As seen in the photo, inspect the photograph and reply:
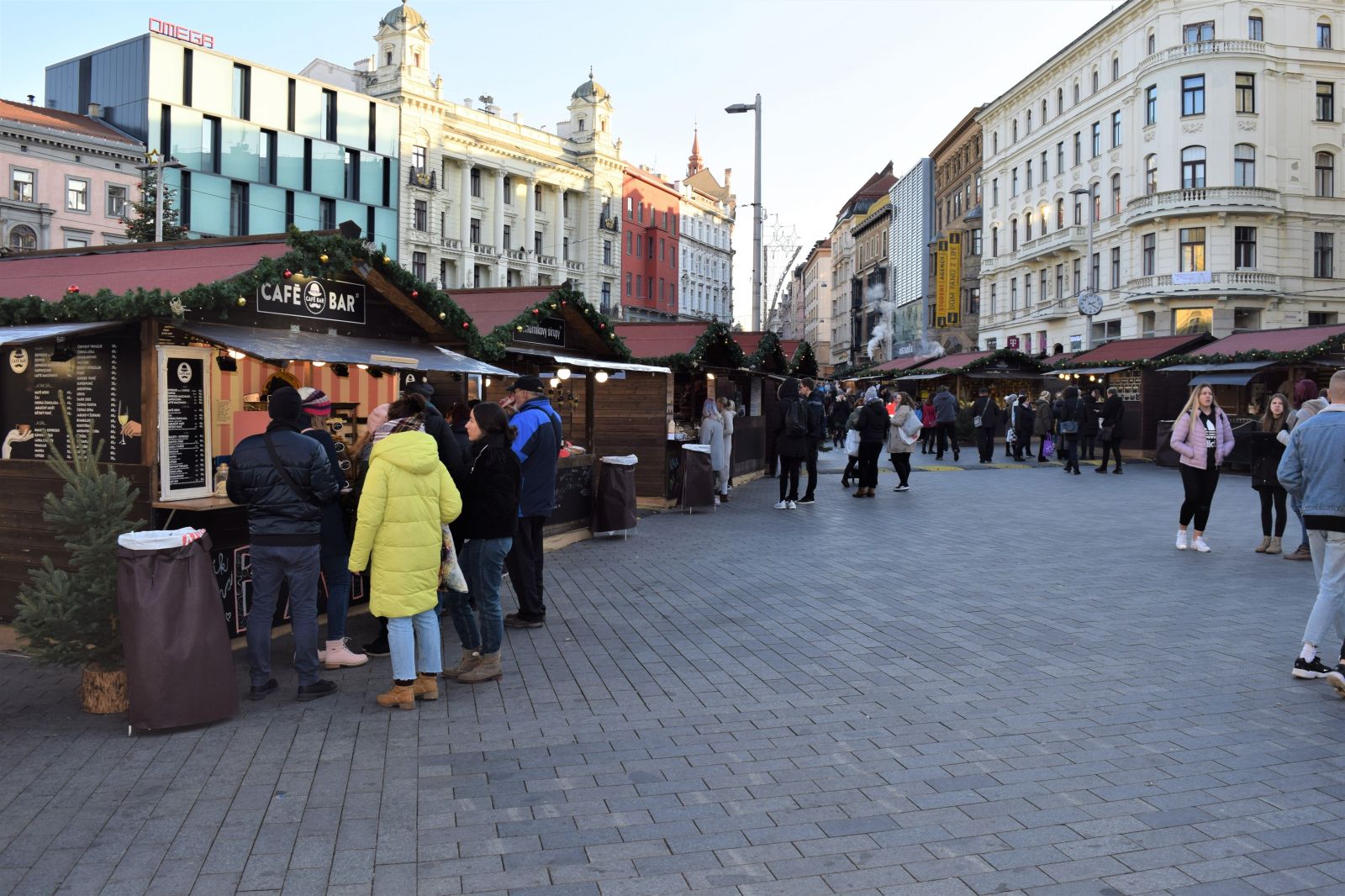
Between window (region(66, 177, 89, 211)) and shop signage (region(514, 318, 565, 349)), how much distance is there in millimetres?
42450

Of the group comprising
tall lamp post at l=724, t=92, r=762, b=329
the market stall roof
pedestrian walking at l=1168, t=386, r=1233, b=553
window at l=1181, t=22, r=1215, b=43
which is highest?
window at l=1181, t=22, r=1215, b=43

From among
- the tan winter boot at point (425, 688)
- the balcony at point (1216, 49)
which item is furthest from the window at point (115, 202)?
the tan winter boot at point (425, 688)

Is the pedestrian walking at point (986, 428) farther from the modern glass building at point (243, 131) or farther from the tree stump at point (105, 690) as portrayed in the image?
the modern glass building at point (243, 131)

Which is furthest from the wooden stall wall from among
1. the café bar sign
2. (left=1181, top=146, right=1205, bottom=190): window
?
(left=1181, top=146, right=1205, bottom=190): window

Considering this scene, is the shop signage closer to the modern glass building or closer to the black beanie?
the black beanie

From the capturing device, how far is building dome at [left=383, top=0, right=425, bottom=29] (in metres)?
63.9

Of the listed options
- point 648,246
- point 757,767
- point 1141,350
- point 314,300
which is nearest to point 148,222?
point 314,300

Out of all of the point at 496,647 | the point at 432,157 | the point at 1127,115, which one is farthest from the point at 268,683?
the point at 432,157

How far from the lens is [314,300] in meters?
8.98

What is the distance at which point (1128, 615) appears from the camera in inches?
336

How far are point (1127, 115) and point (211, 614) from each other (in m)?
47.3

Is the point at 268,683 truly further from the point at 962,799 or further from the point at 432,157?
the point at 432,157

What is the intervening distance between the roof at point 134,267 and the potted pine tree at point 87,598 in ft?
5.89

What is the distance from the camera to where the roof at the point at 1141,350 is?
97.3ft
